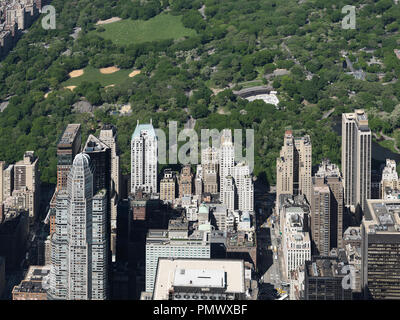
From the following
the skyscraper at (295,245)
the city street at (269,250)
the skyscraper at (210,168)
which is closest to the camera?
the city street at (269,250)

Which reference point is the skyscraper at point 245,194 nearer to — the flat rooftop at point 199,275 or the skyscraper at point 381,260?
the skyscraper at point 381,260

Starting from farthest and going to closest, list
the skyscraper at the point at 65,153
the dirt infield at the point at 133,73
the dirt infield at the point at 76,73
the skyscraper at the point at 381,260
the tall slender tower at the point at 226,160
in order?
the dirt infield at the point at 76,73 < the dirt infield at the point at 133,73 < the tall slender tower at the point at 226,160 < the skyscraper at the point at 65,153 < the skyscraper at the point at 381,260

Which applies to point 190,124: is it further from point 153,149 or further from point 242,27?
point 242,27

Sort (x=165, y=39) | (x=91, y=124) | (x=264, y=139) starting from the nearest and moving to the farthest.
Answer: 1. (x=264, y=139)
2. (x=91, y=124)
3. (x=165, y=39)

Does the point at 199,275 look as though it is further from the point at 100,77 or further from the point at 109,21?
the point at 109,21

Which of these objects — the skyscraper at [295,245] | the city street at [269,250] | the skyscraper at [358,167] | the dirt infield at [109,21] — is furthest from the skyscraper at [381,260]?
the dirt infield at [109,21]

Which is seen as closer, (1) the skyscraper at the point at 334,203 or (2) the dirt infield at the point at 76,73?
(1) the skyscraper at the point at 334,203

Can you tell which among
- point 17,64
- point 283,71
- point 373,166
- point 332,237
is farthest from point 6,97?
point 332,237
